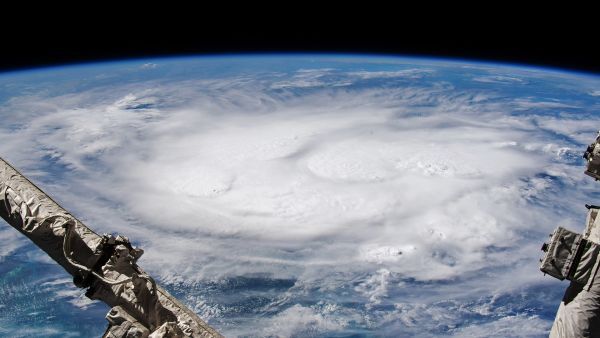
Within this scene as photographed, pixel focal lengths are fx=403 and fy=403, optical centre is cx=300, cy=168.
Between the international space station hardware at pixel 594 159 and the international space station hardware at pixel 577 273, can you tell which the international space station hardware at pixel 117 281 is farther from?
the international space station hardware at pixel 594 159

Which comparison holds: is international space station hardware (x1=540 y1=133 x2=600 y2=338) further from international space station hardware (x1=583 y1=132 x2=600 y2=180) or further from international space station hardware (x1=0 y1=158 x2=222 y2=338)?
international space station hardware (x1=0 y1=158 x2=222 y2=338)

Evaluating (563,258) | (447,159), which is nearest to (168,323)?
(563,258)

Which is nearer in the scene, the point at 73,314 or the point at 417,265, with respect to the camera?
the point at 73,314

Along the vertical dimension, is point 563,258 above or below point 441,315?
above

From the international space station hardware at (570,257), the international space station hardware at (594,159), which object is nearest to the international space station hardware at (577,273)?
the international space station hardware at (570,257)

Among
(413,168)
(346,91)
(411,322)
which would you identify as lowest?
(411,322)

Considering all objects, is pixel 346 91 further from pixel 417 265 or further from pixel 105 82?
pixel 417 265

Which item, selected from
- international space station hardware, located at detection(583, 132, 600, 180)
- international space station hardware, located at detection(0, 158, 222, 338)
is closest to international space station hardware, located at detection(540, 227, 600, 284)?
international space station hardware, located at detection(583, 132, 600, 180)
